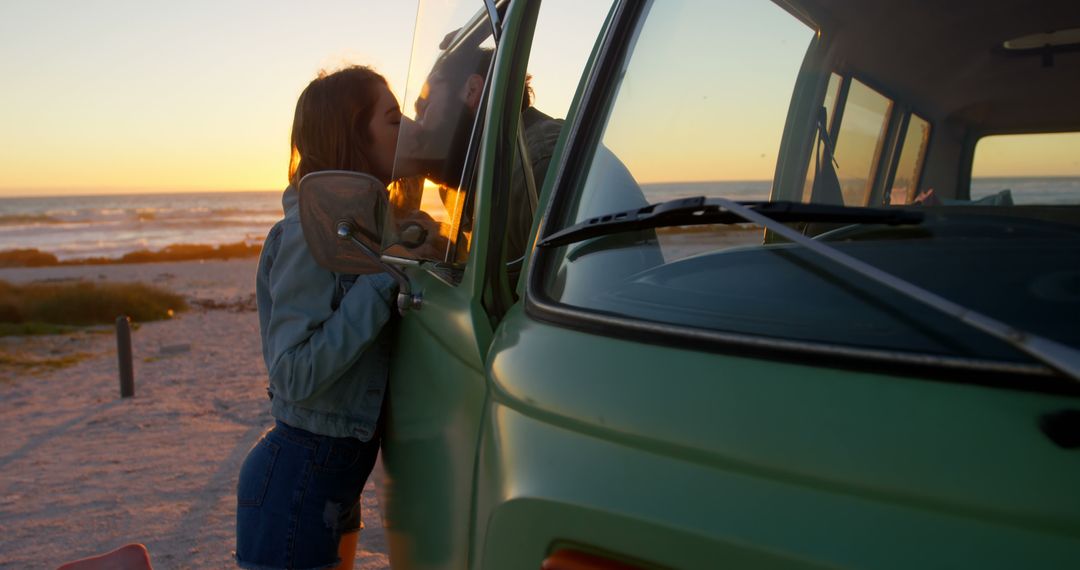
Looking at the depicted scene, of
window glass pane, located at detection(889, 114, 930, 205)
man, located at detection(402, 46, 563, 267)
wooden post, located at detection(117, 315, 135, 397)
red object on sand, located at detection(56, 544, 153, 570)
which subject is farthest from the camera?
wooden post, located at detection(117, 315, 135, 397)

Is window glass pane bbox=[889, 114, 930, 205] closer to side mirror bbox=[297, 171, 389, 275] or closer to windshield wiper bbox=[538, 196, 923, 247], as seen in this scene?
windshield wiper bbox=[538, 196, 923, 247]

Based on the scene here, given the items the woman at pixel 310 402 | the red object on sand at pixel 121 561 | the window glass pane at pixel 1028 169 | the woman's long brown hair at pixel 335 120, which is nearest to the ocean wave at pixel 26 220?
the red object on sand at pixel 121 561

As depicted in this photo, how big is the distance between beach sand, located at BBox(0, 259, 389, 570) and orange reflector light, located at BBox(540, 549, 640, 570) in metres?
1.53

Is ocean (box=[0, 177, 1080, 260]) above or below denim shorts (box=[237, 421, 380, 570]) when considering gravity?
below

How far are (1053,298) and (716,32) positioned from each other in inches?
28.6

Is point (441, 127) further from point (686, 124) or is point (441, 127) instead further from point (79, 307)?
point (79, 307)

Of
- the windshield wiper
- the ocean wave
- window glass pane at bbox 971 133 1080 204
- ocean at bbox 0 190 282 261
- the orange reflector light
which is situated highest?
window glass pane at bbox 971 133 1080 204

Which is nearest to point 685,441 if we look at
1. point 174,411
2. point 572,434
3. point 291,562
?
point 572,434

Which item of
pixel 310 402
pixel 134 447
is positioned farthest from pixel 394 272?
pixel 134 447

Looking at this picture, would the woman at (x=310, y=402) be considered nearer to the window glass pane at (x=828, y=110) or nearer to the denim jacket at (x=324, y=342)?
the denim jacket at (x=324, y=342)

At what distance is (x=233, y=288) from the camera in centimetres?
2120

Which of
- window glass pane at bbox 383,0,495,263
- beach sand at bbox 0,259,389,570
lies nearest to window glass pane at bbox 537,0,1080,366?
window glass pane at bbox 383,0,495,263

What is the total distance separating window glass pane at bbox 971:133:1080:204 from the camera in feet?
4.27

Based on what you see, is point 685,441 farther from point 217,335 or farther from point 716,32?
point 217,335
